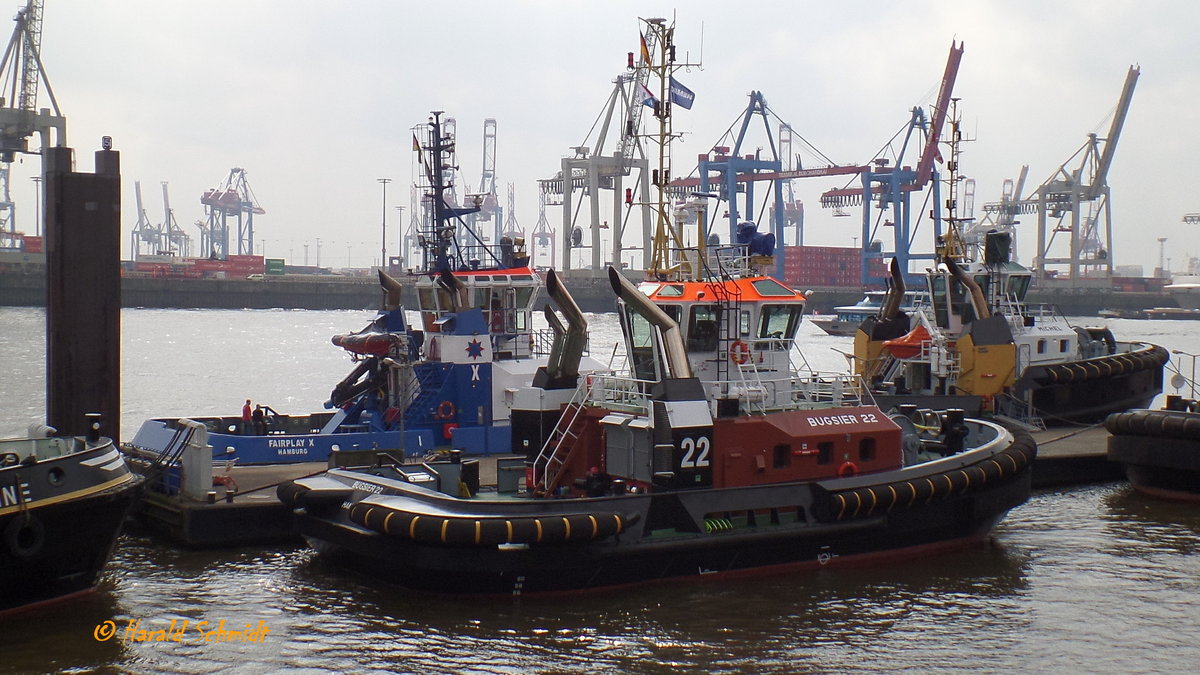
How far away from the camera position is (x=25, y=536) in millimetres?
11555

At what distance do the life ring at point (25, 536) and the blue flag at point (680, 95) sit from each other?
896 cm

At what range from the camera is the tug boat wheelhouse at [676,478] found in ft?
40.8

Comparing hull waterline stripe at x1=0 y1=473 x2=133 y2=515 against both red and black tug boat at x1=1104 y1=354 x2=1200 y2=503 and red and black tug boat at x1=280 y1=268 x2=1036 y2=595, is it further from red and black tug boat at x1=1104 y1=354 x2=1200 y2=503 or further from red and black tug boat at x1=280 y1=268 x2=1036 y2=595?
red and black tug boat at x1=1104 y1=354 x2=1200 y2=503

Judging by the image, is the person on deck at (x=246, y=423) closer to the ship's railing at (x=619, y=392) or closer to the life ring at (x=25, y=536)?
the ship's railing at (x=619, y=392)

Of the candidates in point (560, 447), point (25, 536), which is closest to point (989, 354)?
point (560, 447)

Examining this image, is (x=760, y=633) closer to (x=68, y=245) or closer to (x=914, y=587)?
(x=914, y=587)

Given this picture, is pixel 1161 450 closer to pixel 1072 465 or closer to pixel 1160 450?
pixel 1160 450

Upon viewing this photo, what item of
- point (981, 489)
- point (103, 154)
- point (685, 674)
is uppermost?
point (103, 154)

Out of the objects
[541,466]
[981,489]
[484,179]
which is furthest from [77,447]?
[484,179]

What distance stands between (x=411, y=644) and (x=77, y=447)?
4.55m

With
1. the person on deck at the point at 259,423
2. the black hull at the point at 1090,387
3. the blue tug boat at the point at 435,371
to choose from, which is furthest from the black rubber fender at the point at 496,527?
the black hull at the point at 1090,387

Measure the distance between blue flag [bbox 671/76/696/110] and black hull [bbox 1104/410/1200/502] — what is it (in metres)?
9.52

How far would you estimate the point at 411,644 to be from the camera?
11.7 m

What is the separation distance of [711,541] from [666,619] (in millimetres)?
1133
